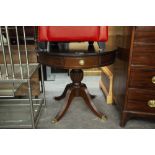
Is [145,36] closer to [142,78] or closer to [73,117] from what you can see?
[142,78]

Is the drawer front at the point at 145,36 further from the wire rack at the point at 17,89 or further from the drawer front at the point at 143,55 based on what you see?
the wire rack at the point at 17,89

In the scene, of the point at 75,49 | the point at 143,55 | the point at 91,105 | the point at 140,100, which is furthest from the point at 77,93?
the point at 143,55

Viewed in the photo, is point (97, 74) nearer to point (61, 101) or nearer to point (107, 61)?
point (61, 101)

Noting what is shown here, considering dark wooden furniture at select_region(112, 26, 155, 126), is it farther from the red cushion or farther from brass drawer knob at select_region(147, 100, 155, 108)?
the red cushion

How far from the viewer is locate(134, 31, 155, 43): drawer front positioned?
879mm

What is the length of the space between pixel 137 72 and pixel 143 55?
3.9 inches

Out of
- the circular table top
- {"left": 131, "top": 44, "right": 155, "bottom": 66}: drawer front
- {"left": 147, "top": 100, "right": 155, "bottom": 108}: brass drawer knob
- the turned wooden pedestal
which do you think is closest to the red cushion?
the circular table top

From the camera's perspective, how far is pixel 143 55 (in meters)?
0.93

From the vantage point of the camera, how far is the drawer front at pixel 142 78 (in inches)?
38.1

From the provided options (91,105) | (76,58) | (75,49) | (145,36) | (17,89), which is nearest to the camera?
(145,36)

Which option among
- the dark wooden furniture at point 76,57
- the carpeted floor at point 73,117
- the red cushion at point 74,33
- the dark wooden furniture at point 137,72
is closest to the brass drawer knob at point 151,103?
the dark wooden furniture at point 137,72

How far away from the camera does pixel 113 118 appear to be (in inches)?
48.9
